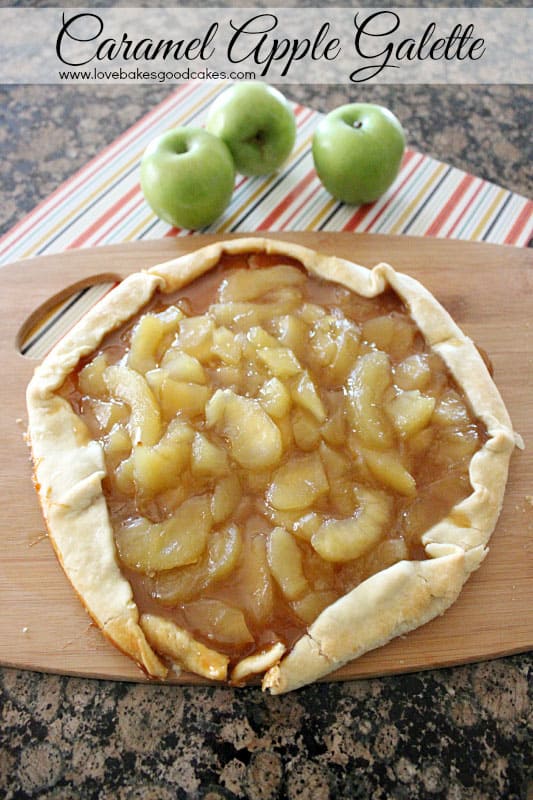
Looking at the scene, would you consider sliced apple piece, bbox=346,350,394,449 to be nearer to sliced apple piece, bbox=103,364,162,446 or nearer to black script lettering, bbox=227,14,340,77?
sliced apple piece, bbox=103,364,162,446

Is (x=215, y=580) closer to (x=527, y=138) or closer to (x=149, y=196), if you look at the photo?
(x=149, y=196)

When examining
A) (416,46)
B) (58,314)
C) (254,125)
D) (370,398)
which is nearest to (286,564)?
(370,398)

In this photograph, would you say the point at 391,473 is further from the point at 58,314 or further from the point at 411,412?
the point at 58,314

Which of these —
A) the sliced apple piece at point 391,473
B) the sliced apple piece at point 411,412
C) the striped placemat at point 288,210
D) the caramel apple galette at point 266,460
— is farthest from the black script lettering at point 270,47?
the sliced apple piece at point 391,473

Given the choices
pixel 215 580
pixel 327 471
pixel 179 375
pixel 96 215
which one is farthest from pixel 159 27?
pixel 215 580

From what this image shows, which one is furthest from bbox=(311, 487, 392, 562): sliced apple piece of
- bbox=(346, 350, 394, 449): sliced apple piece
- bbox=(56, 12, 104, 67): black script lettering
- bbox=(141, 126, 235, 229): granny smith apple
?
bbox=(56, 12, 104, 67): black script lettering

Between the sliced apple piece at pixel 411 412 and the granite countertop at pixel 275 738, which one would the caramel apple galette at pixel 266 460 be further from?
the granite countertop at pixel 275 738
